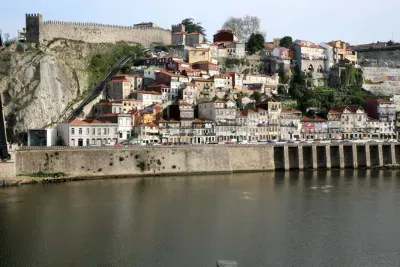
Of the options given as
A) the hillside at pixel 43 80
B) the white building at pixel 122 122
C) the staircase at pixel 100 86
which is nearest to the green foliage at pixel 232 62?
the staircase at pixel 100 86

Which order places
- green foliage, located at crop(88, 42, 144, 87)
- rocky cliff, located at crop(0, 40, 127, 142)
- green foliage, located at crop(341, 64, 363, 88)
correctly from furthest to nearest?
1. green foliage, located at crop(341, 64, 363, 88)
2. green foliage, located at crop(88, 42, 144, 87)
3. rocky cliff, located at crop(0, 40, 127, 142)

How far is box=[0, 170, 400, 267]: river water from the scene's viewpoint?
23.0 m

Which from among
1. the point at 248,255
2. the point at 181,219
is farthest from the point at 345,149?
the point at 248,255

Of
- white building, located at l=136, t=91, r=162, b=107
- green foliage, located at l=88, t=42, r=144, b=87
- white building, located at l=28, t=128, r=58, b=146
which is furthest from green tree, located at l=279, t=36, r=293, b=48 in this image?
white building, located at l=28, t=128, r=58, b=146

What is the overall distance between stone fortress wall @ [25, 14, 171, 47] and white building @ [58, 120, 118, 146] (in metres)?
15.4

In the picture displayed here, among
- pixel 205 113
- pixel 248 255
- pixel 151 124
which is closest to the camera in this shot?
pixel 248 255

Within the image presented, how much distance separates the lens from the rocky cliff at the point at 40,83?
51.5m

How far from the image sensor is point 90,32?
63.5 metres

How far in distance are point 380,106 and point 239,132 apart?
50.7ft

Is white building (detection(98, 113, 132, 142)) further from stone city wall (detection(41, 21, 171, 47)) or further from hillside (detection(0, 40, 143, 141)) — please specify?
stone city wall (detection(41, 21, 171, 47))

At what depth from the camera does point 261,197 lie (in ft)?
115

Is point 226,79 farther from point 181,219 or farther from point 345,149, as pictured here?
point 181,219

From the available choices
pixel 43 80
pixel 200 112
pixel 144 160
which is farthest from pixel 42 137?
pixel 200 112

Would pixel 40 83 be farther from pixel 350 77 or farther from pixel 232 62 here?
pixel 350 77
